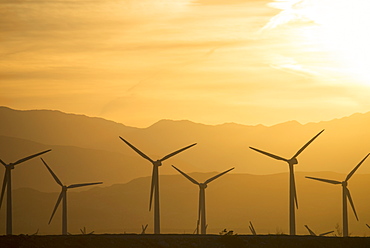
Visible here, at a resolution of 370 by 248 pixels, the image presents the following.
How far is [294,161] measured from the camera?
107 m

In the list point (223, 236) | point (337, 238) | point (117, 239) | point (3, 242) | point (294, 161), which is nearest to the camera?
point (3, 242)

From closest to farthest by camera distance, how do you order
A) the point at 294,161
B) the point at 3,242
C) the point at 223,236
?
the point at 3,242 → the point at 223,236 → the point at 294,161

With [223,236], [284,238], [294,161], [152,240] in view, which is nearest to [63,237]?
[152,240]

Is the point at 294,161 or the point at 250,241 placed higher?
the point at 294,161

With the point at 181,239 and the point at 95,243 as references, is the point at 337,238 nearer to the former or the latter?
the point at 181,239

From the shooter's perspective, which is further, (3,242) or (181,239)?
(181,239)

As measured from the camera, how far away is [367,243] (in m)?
78.4

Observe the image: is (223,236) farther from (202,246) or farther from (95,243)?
(95,243)

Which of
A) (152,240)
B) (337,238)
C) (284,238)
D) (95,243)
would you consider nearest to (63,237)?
(95,243)

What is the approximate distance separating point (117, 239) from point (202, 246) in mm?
6911

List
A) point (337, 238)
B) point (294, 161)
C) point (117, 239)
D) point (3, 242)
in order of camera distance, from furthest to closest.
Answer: point (294, 161)
point (337, 238)
point (117, 239)
point (3, 242)

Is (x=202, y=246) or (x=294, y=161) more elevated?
(x=294, y=161)

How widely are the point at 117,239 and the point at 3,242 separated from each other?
29.3 feet

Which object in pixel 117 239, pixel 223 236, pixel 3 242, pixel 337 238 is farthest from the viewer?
pixel 337 238
